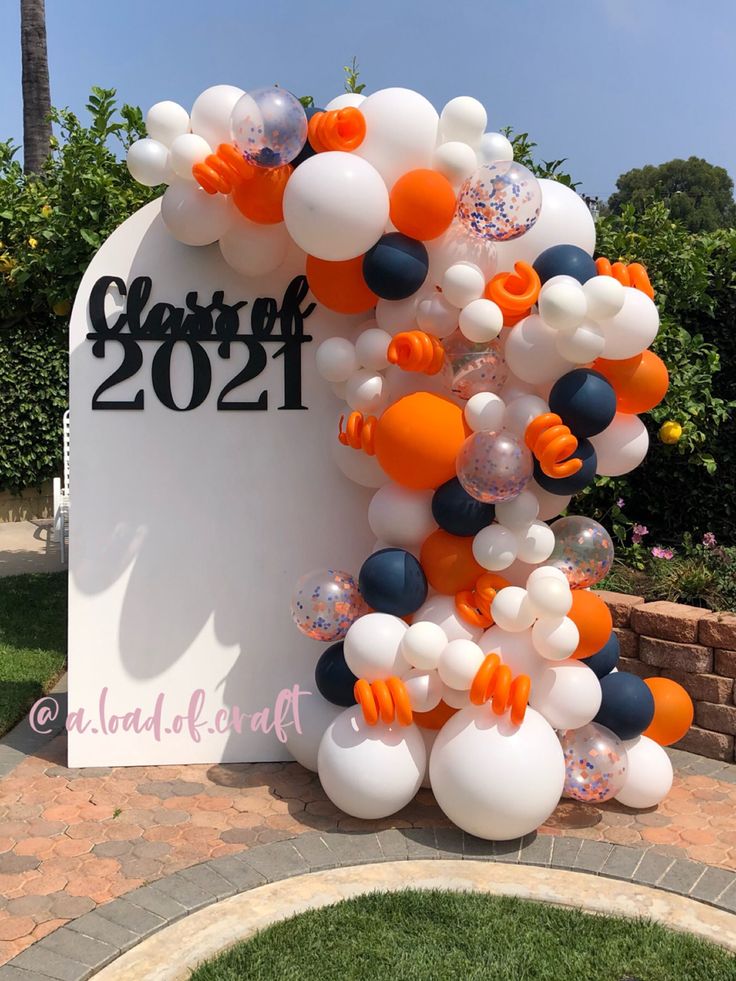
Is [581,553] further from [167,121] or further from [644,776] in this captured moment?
[167,121]

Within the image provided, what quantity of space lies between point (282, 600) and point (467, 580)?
1.16 meters

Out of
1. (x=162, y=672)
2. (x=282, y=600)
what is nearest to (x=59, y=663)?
(x=162, y=672)

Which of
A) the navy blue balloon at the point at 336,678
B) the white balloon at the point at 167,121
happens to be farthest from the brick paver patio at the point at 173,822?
Answer: the white balloon at the point at 167,121

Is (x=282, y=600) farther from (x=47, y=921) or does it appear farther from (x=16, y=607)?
(x=16, y=607)

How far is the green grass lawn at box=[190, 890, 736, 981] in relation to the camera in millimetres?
2795

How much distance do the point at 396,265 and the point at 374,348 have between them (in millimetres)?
384

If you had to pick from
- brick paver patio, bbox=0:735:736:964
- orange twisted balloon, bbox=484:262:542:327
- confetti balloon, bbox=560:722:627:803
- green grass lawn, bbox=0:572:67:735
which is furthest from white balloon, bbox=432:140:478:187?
green grass lawn, bbox=0:572:67:735

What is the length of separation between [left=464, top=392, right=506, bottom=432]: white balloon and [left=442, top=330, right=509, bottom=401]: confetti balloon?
11 cm

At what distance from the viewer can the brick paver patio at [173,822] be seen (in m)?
3.42

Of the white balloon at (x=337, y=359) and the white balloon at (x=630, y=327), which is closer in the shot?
the white balloon at (x=630, y=327)

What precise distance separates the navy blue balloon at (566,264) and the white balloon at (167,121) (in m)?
1.75

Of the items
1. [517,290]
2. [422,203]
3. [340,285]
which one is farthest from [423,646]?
[422,203]

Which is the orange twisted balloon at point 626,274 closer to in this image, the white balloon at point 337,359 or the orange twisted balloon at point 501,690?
the white balloon at point 337,359

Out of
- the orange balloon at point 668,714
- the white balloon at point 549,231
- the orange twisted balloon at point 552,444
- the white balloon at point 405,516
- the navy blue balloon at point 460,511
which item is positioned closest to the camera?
the orange twisted balloon at point 552,444
